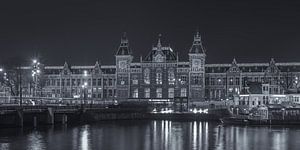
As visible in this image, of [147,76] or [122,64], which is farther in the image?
[122,64]

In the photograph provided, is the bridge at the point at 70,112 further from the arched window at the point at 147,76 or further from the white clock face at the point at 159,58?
the white clock face at the point at 159,58

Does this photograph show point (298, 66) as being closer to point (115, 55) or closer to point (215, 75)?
point (215, 75)

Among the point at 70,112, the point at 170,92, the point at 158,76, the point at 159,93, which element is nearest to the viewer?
the point at 70,112

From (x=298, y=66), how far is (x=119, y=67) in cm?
5986

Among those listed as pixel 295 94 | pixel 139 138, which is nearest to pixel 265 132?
pixel 139 138

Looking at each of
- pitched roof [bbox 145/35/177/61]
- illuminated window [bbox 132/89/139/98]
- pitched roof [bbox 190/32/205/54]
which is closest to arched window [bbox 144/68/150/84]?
pitched roof [bbox 145/35/177/61]

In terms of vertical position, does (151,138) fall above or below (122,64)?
below

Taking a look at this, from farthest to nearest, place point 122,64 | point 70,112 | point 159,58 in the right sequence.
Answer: point 122,64 → point 159,58 → point 70,112

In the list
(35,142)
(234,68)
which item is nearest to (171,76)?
(234,68)

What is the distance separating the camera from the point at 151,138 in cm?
9012

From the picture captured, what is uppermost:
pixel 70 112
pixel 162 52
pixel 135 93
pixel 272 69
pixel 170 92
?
pixel 162 52

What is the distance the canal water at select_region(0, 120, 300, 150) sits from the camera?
78125mm

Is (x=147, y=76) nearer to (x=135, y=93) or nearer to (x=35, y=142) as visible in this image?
(x=135, y=93)

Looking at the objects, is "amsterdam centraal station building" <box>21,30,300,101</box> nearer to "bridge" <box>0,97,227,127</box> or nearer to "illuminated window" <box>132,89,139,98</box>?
"illuminated window" <box>132,89,139,98</box>
